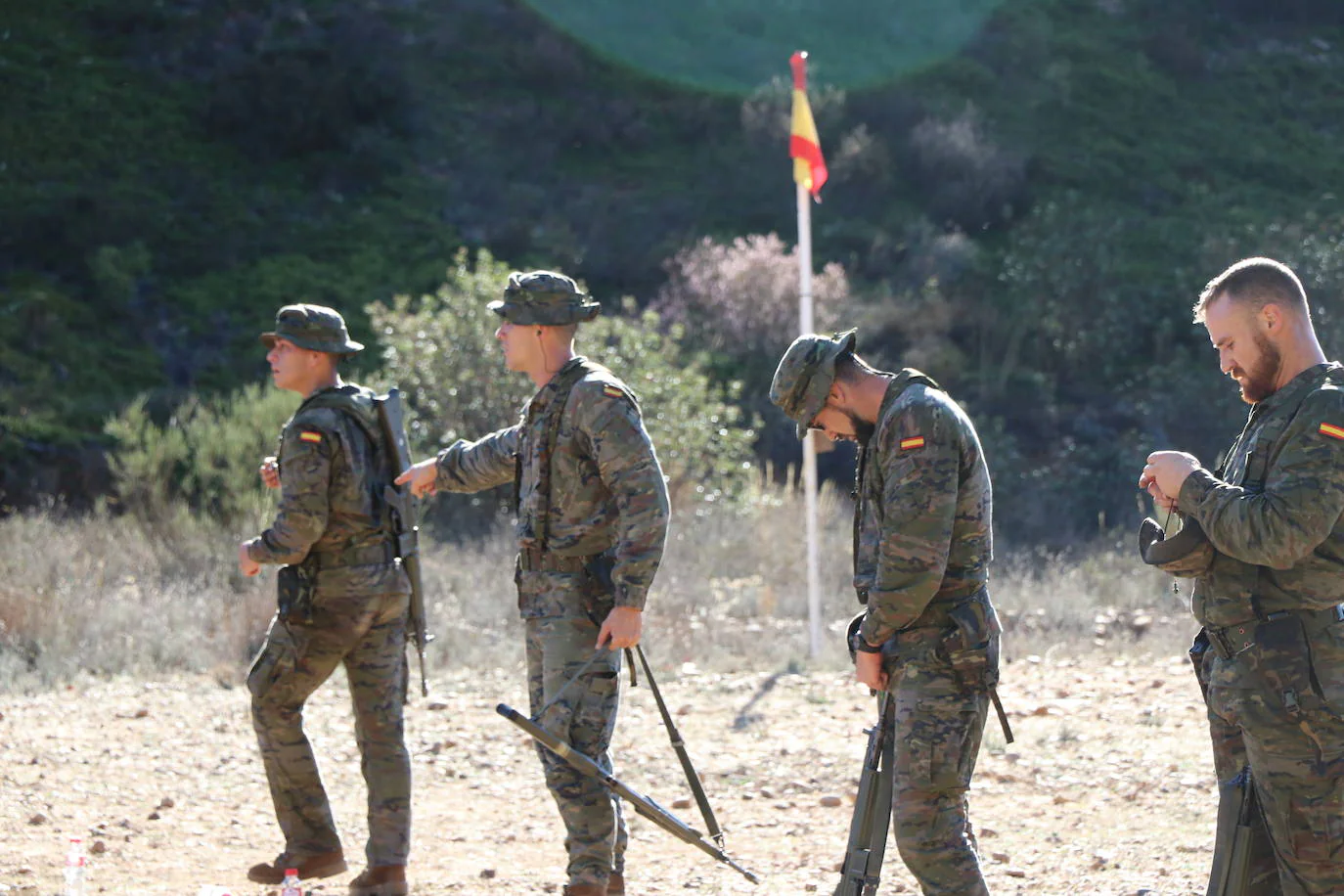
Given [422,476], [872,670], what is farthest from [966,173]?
[872,670]

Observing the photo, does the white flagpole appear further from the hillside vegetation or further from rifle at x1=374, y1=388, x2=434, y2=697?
the hillside vegetation

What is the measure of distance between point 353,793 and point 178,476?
7.71m

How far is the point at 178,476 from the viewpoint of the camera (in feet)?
45.6

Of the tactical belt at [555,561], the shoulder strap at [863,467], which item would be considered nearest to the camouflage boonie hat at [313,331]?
the tactical belt at [555,561]

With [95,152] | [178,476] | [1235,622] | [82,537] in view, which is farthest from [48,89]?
[1235,622]

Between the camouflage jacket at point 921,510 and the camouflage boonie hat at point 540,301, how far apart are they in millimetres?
1295

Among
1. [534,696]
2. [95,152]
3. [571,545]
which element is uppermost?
[95,152]

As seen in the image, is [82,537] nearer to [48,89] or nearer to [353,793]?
[353,793]

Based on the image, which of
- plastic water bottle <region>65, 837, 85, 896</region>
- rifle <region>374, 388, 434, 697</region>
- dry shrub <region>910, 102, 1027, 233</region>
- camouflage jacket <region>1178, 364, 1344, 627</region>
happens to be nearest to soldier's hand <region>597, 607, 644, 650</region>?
rifle <region>374, 388, 434, 697</region>

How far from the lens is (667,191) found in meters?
24.6

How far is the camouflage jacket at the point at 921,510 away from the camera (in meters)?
3.92

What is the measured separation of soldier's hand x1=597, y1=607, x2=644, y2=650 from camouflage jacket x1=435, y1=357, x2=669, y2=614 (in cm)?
3

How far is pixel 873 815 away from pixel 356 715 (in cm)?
217

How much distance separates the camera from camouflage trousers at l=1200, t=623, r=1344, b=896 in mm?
3504
